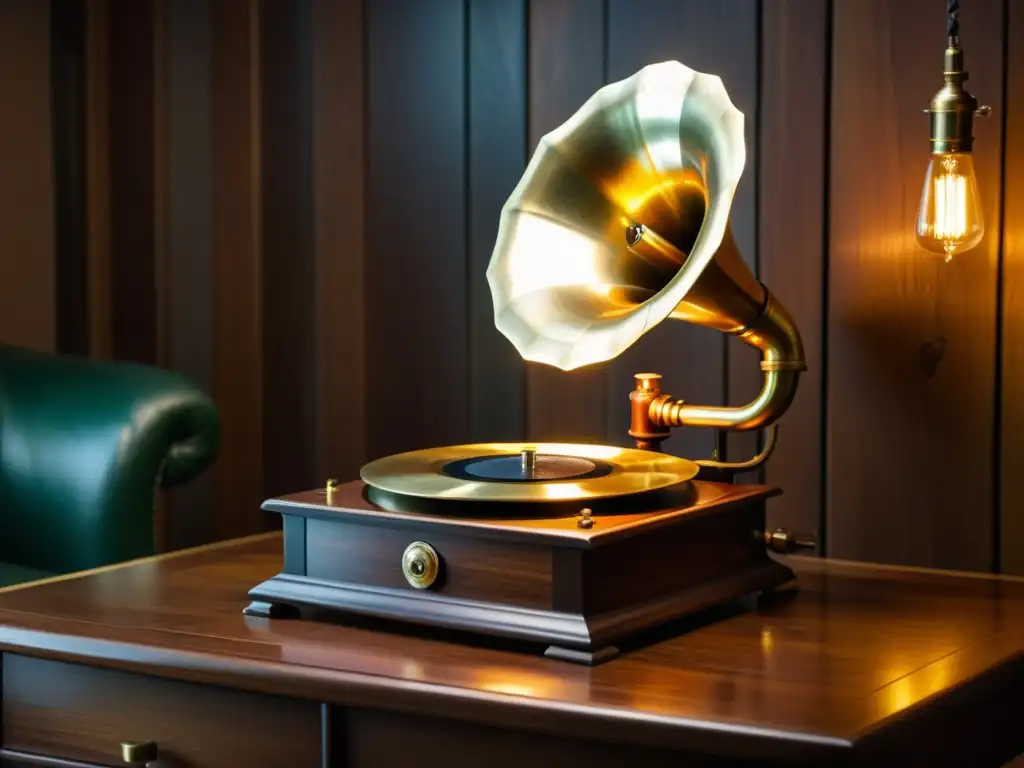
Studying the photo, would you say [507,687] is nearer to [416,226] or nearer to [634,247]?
[634,247]

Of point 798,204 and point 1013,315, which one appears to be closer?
point 1013,315

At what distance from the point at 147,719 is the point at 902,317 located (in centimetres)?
97

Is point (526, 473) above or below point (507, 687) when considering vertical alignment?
above

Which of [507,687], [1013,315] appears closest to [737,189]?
[1013,315]

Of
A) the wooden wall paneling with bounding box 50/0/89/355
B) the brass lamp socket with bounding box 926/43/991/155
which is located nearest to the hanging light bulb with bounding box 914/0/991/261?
the brass lamp socket with bounding box 926/43/991/155

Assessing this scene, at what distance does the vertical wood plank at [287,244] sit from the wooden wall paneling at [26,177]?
0.37m

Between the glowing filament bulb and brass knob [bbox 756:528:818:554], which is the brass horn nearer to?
brass knob [bbox 756:528:818:554]

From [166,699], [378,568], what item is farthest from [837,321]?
[166,699]

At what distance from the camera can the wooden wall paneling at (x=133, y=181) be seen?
2217 millimetres

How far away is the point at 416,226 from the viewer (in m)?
2.02

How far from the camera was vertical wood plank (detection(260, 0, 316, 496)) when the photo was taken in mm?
2092

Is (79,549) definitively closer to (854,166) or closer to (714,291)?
(714,291)

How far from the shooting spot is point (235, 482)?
2189 millimetres

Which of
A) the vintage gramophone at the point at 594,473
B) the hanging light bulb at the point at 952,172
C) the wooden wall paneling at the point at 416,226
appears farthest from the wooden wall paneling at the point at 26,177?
the hanging light bulb at the point at 952,172
